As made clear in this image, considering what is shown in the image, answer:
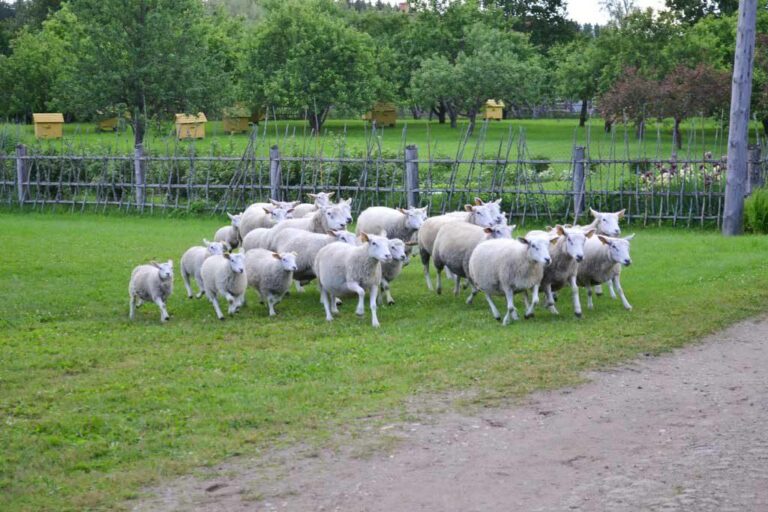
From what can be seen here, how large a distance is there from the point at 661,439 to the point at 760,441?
26.7 inches

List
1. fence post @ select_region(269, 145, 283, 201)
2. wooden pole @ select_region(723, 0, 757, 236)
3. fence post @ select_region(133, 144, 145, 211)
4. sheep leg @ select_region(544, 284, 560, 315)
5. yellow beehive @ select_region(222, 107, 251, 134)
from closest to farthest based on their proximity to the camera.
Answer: sheep leg @ select_region(544, 284, 560, 315) < wooden pole @ select_region(723, 0, 757, 236) < fence post @ select_region(269, 145, 283, 201) < fence post @ select_region(133, 144, 145, 211) < yellow beehive @ select_region(222, 107, 251, 134)

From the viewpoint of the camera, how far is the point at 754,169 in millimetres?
21141

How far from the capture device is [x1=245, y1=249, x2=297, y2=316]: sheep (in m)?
12.8

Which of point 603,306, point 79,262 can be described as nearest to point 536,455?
point 603,306

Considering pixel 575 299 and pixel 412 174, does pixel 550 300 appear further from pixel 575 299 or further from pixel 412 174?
pixel 412 174

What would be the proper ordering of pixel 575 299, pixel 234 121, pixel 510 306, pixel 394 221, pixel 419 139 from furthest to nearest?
pixel 234 121
pixel 419 139
pixel 394 221
pixel 575 299
pixel 510 306

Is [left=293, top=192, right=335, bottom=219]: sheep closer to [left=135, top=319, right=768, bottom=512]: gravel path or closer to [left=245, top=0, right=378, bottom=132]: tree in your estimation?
[left=135, top=319, right=768, bottom=512]: gravel path

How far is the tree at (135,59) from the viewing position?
32.7m

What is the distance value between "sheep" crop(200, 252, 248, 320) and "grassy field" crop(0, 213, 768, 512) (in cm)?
26

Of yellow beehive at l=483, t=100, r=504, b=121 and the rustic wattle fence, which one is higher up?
yellow beehive at l=483, t=100, r=504, b=121

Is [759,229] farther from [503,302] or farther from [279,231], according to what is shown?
[279,231]

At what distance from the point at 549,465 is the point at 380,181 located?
16.7 metres

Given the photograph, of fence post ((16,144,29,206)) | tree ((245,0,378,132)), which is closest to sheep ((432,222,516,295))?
fence post ((16,144,29,206))

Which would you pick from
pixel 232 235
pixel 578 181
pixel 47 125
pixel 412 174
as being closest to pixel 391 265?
pixel 232 235
